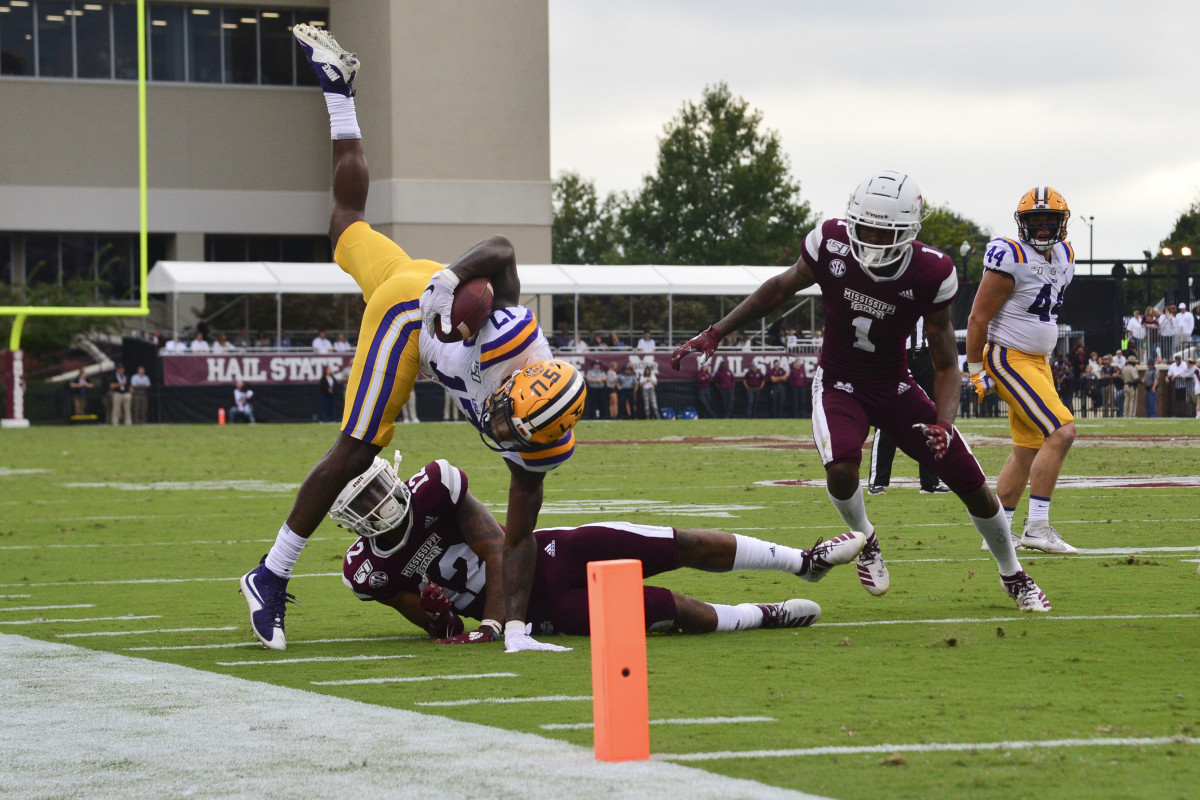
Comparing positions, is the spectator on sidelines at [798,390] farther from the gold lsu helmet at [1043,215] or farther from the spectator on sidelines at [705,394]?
the gold lsu helmet at [1043,215]

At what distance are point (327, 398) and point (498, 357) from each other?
96.9 feet

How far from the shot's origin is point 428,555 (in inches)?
245

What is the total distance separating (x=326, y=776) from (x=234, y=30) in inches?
1891

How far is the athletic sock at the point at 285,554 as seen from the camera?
6.28m

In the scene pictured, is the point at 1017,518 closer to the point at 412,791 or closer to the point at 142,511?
the point at 142,511

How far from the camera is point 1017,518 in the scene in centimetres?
1067

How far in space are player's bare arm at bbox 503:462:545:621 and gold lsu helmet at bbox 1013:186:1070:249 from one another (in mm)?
4234

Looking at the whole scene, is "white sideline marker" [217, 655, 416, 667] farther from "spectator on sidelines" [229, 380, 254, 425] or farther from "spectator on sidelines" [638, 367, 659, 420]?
"spectator on sidelines" [638, 367, 659, 420]

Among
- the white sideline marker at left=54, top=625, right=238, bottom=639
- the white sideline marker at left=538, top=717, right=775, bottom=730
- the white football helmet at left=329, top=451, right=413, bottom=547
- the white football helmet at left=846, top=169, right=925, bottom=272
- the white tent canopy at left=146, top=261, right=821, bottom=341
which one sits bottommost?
the white sideline marker at left=54, top=625, right=238, bottom=639

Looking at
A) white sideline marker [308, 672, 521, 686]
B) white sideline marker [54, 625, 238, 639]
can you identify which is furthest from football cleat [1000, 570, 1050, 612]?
white sideline marker [54, 625, 238, 639]

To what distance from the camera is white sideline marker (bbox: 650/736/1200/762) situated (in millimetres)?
3940

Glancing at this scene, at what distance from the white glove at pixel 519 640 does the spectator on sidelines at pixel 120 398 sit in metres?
30.5

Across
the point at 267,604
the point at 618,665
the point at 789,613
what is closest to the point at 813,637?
the point at 789,613

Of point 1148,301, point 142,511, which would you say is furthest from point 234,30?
point 142,511
